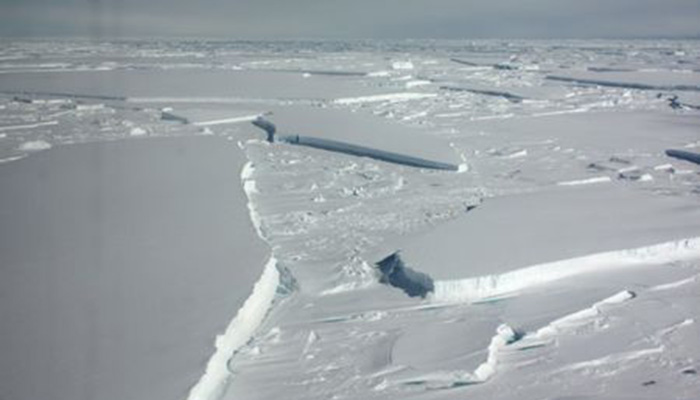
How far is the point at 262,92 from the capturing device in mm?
14438

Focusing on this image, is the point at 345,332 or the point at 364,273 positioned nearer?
the point at 345,332

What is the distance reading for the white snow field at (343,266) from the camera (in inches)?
120

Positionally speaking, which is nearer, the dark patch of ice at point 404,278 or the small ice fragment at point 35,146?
the dark patch of ice at point 404,278

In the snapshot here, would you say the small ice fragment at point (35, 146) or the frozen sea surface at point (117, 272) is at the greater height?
the small ice fragment at point (35, 146)

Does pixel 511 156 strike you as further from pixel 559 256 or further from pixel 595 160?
pixel 559 256

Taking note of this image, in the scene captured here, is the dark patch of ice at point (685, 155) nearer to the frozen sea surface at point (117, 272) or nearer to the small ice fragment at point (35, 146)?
the frozen sea surface at point (117, 272)

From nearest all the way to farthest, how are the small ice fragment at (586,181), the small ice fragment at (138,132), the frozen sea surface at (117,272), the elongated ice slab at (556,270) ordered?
the frozen sea surface at (117,272), the elongated ice slab at (556,270), the small ice fragment at (586,181), the small ice fragment at (138,132)

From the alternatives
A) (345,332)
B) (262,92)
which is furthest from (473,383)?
(262,92)

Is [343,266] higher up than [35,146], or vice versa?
[35,146]

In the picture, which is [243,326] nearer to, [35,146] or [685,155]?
[35,146]

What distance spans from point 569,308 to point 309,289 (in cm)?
157

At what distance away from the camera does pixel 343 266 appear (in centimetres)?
447

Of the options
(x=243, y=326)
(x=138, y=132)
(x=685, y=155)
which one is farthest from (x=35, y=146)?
(x=685, y=155)

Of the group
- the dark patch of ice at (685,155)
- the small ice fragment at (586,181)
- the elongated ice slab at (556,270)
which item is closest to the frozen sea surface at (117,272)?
the elongated ice slab at (556,270)
